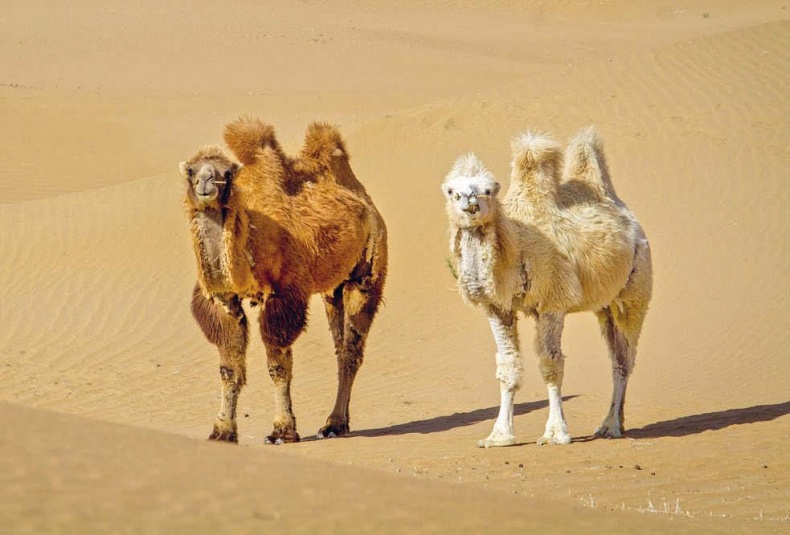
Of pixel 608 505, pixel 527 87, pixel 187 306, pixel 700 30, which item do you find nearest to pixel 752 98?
pixel 527 87

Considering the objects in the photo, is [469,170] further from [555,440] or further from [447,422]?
[447,422]

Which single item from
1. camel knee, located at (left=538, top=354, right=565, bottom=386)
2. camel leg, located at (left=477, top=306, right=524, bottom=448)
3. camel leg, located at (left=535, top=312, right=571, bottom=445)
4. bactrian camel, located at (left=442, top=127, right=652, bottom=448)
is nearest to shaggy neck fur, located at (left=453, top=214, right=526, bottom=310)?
bactrian camel, located at (left=442, top=127, right=652, bottom=448)

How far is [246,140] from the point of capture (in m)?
10.4

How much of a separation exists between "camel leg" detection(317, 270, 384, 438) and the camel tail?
79.0 inches

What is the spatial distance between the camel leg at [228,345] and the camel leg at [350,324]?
1325mm

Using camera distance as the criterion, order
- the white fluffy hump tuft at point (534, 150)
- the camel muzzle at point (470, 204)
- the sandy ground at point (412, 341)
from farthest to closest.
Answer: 1. the white fluffy hump tuft at point (534, 150)
2. the camel muzzle at point (470, 204)
3. the sandy ground at point (412, 341)

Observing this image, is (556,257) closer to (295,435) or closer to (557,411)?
(557,411)

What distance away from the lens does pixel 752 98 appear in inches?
880

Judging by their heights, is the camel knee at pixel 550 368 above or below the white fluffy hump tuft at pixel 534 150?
below

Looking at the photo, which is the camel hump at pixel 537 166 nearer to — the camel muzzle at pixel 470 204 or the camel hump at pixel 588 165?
the camel hump at pixel 588 165

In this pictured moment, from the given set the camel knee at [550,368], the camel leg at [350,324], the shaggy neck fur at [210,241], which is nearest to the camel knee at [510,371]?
the camel knee at [550,368]

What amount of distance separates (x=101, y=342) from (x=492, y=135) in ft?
27.2

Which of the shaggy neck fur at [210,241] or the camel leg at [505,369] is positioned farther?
the shaggy neck fur at [210,241]

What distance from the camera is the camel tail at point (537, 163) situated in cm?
955
